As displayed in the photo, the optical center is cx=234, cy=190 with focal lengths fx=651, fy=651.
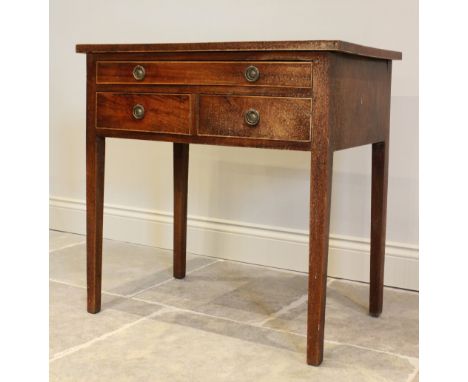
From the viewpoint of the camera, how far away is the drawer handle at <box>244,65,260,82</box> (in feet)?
5.46

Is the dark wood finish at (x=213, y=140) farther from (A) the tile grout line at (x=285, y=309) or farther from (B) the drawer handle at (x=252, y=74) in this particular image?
(A) the tile grout line at (x=285, y=309)

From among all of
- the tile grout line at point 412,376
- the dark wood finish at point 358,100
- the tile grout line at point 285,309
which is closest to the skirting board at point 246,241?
the tile grout line at point 285,309

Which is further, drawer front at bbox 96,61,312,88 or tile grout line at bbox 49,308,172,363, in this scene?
tile grout line at bbox 49,308,172,363

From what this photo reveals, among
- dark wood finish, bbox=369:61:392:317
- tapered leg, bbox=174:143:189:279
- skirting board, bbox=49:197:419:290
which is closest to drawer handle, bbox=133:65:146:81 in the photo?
tapered leg, bbox=174:143:189:279

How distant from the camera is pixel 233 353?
5.74 feet

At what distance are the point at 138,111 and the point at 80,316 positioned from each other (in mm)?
678

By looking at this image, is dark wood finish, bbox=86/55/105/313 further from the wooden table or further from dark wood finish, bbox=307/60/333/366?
dark wood finish, bbox=307/60/333/366

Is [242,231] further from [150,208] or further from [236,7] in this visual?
[236,7]

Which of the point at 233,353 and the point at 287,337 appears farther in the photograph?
the point at 287,337

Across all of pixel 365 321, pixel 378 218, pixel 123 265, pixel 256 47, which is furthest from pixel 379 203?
pixel 123 265

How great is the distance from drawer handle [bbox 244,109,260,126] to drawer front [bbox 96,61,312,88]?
Result: 7 cm
